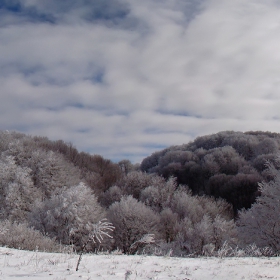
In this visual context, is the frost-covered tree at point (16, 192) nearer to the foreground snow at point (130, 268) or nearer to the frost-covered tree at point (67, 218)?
the frost-covered tree at point (67, 218)

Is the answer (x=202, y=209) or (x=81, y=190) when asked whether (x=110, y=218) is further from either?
(x=202, y=209)

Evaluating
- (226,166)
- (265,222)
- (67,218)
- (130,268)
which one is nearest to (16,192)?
(67,218)

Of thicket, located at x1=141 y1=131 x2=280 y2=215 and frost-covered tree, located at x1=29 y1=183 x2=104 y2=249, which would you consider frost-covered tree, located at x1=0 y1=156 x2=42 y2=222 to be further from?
thicket, located at x1=141 y1=131 x2=280 y2=215

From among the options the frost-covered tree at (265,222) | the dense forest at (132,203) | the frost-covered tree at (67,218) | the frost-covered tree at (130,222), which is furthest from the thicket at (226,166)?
the frost-covered tree at (67,218)

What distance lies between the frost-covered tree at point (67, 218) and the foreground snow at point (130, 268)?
765 inches

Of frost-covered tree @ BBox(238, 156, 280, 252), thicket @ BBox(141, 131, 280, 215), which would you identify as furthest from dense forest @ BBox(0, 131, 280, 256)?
thicket @ BBox(141, 131, 280, 215)

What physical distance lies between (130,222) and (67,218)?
7.38 meters

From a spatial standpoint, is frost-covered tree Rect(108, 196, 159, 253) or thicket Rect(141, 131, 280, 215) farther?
thicket Rect(141, 131, 280, 215)

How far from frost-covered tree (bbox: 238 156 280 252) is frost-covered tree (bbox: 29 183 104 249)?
12371mm

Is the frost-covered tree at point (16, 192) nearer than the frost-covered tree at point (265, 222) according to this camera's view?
No

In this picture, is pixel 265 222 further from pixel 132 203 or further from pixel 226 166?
pixel 226 166

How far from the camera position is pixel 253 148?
256 ft

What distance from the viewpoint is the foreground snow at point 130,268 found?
7.07 m

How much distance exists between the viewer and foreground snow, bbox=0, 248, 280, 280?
707cm
